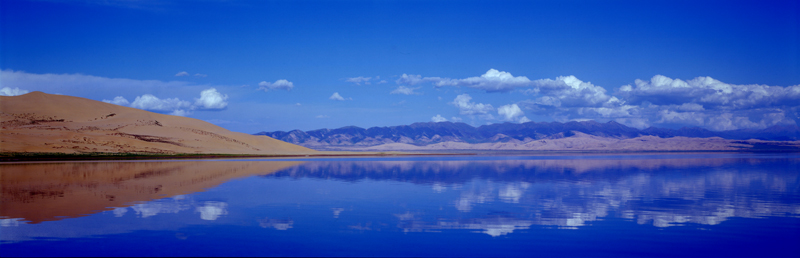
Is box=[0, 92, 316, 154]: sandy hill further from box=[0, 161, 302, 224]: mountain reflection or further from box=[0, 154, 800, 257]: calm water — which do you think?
box=[0, 154, 800, 257]: calm water

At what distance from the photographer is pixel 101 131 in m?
82.2

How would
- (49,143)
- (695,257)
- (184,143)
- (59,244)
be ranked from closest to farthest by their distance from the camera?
(695,257)
(59,244)
(49,143)
(184,143)

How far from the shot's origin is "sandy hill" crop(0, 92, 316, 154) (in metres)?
64.7

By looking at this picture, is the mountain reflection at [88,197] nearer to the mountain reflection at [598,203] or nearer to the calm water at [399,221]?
the calm water at [399,221]

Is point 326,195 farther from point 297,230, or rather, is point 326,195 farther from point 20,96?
point 20,96

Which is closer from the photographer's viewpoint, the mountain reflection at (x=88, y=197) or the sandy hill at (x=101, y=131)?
the mountain reflection at (x=88, y=197)

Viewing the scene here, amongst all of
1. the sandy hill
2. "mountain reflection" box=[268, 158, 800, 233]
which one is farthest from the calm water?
the sandy hill

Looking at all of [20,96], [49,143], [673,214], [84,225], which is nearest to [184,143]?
[49,143]

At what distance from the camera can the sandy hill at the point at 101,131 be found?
64688 mm

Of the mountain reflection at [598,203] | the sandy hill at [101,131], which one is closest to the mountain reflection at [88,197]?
the mountain reflection at [598,203]

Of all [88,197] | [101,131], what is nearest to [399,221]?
[88,197]

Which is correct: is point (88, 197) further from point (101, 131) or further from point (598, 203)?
point (101, 131)

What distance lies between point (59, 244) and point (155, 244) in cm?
192

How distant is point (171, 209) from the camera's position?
1496 cm
